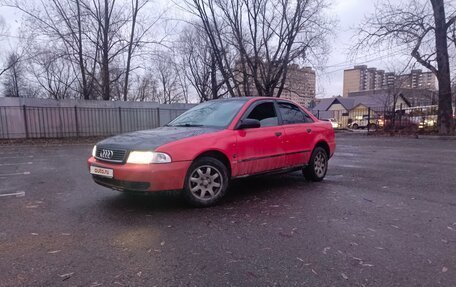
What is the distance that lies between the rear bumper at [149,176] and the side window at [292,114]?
2.38 m

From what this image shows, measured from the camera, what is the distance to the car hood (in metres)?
4.25

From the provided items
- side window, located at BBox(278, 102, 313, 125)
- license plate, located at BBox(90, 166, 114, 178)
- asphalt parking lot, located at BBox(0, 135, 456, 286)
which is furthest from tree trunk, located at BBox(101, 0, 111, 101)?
license plate, located at BBox(90, 166, 114, 178)

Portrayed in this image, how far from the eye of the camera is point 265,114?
565 cm

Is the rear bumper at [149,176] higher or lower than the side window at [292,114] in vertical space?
lower

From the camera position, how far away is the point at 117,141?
15.0ft

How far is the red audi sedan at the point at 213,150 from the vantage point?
4.18m

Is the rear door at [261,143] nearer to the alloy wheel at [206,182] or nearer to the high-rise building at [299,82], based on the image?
the alloy wheel at [206,182]

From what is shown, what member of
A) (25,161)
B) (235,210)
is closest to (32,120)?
(25,161)

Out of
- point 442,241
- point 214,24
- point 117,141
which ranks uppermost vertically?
point 214,24

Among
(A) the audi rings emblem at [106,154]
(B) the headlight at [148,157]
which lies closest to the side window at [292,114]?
(B) the headlight at [148,157]

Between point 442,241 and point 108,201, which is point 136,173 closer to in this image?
point 108,201

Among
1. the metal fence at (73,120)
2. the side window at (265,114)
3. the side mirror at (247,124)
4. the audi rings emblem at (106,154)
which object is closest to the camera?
the audi rings emblem at (106,154)

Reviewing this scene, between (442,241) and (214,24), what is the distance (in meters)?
20.2

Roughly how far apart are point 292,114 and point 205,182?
97.1 inches
